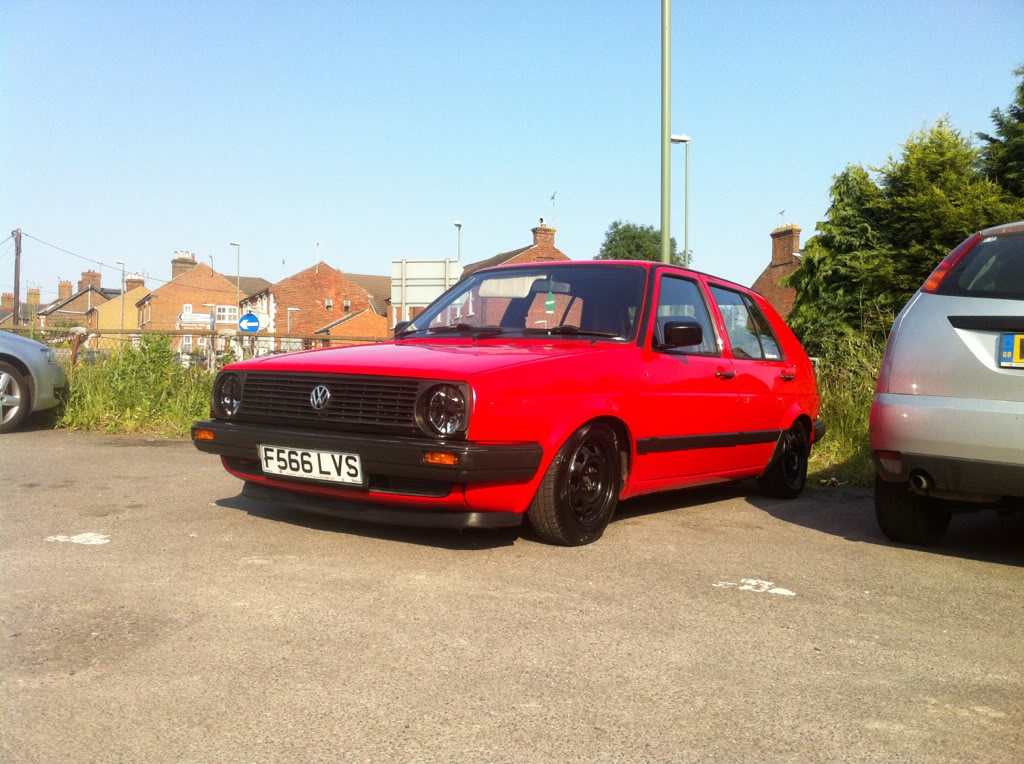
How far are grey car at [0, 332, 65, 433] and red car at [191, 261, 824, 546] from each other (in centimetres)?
549

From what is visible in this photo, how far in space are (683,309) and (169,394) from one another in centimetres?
684

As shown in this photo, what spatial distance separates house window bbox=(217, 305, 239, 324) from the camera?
8300 centimetres

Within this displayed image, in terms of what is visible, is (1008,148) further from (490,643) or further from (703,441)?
(490,643)

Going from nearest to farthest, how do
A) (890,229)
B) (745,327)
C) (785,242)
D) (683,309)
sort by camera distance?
(683,309), (745,327), (890,229), (785,242)

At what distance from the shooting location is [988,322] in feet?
14.5

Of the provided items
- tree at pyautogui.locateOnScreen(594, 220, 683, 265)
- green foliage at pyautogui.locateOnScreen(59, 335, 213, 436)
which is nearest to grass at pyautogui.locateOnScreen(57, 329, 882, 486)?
green foliage at pyautogui.locateOnScreen(59, 335, 213, 436)

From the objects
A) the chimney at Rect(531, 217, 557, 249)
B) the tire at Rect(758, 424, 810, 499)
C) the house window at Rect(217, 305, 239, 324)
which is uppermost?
the chimney at Rect(531, 217, 557, 249)

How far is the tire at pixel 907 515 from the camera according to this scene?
200 inches

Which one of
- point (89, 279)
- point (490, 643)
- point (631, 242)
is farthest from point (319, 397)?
point (89, 279)

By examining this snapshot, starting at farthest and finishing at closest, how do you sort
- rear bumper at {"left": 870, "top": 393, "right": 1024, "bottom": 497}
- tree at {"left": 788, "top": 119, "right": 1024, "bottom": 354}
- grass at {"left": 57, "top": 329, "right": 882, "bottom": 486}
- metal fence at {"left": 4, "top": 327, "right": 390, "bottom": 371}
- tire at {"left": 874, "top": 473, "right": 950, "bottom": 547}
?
1. tree at {"left": 788, "top": 119, "right": 1024, "bottom": 354}
2. metal fence at {"left": 4, "top": 327, "right": 390, "bottom": 371}
3. grass at {"left": 57, "top": 329, "right": 882, "bottom": 486}
4. tire at {"left": 874, "top": 473, "right": 950, "bottom": 547}
5. rear bumper at {"left": 870, "top": 393, "right": 1024, "bottom": 497}

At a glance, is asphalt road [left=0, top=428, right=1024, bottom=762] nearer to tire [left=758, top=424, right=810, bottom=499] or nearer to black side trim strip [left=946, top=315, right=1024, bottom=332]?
black side trim strip [left=946, top=315, right=1024, bottom=332]

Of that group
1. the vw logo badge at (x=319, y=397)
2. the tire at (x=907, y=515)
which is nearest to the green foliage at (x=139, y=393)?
the vw logo badge at (x=319, y=397)

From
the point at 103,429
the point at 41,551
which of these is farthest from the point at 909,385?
the point at 103,429

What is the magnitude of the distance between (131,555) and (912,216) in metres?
17.5
